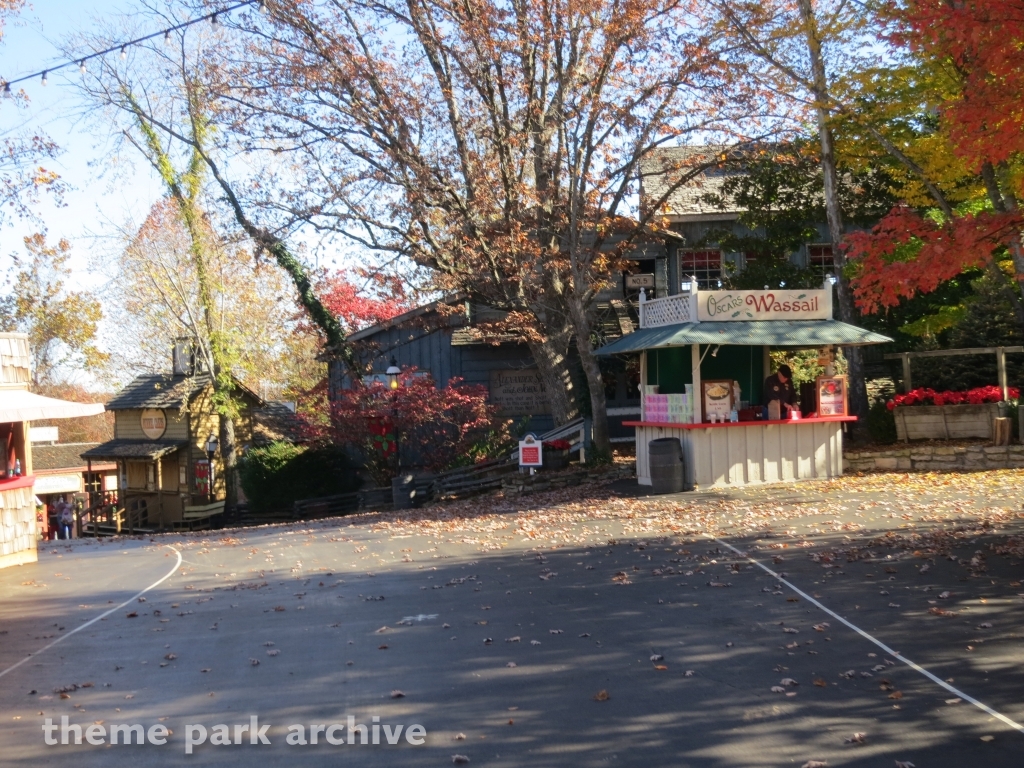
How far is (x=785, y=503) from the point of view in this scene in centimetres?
1580

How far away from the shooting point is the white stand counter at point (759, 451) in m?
18.2

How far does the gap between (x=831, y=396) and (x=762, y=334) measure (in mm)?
1852

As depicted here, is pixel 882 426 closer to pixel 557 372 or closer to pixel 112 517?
pixel 557 372

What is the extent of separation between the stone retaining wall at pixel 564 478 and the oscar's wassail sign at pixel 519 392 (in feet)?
24.7

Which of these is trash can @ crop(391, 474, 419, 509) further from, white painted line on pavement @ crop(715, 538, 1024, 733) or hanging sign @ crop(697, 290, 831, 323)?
white painted line on pavement @ crop(715, 538, 1024, 733)

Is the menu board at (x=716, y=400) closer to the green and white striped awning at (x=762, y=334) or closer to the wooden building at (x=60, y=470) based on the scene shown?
the green and white striped awning at (x=762, y=334)

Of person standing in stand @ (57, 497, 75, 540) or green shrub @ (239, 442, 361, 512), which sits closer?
green shrub @ (239, 442, 361, 512)

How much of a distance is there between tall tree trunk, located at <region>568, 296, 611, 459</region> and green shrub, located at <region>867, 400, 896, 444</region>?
5644 mm

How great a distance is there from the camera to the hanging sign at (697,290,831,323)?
18.6m

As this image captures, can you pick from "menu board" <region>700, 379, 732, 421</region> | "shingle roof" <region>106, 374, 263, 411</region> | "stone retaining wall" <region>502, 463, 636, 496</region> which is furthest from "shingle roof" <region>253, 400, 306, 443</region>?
"menu board" <region>700, 379, 732, 421</region>

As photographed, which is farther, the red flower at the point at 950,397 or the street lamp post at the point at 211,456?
the street lamp post at the point at 211,456

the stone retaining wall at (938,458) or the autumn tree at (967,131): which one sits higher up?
the autumn tree at (967,131)

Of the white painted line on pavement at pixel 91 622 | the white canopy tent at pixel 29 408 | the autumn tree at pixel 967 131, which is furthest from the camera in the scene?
the white canopy tent at pixel 29 408

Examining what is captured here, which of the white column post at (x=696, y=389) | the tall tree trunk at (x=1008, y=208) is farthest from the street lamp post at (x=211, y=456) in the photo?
the tall tree trunk at (x=1008, y=208)
